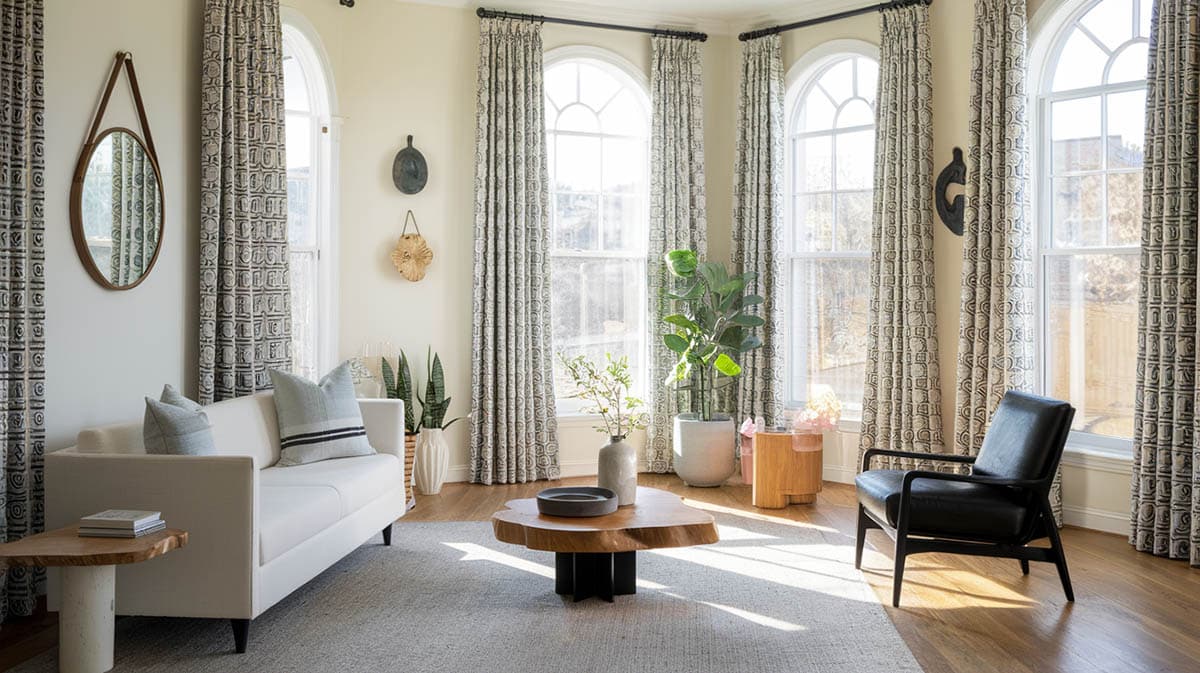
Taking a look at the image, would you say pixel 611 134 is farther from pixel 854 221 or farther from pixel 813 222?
pixel 854 221

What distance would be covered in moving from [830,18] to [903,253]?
67.8 inches

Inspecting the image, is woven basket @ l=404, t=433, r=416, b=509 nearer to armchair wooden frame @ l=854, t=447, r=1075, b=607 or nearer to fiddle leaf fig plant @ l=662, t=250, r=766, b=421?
fiddle leaf fig plant @ l=662, t=250, r=766, b=421

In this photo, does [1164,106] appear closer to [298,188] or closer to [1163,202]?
[1163,202]

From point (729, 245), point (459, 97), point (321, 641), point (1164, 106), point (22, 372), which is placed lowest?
point (321, 641)

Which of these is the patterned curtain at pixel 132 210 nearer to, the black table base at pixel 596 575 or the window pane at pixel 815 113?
the black table base at pixel 596 575

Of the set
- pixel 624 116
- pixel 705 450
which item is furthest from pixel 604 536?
pixel 624 116

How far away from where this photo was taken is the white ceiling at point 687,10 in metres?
6.37

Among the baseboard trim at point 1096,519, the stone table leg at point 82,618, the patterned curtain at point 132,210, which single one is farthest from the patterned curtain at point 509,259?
the stone table leg at point 82,618

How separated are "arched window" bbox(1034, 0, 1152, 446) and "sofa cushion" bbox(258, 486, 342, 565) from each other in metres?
4.06

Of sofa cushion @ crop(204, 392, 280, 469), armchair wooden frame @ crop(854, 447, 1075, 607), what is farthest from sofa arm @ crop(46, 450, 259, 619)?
armchair wooden frame @ crop(854, 447, 1075, 607)

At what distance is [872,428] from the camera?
19.9 feet

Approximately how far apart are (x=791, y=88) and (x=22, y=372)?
5.02 metres

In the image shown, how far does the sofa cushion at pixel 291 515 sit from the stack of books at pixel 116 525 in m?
0.37

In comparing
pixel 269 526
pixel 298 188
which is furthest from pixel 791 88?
pixel 269 526
